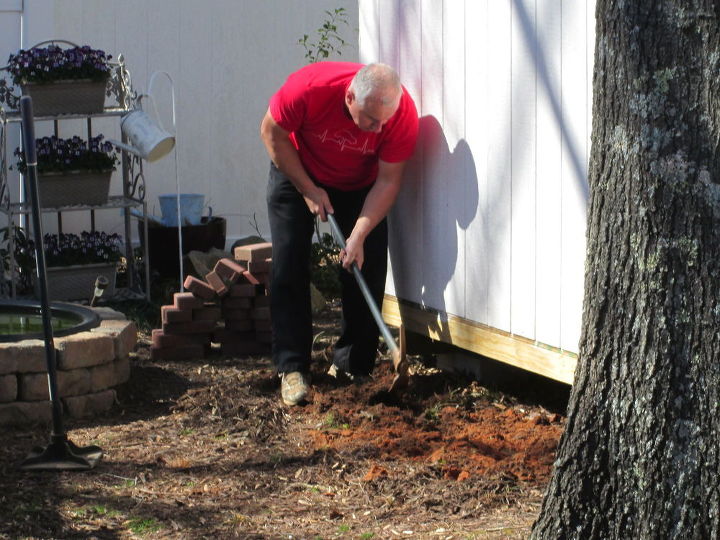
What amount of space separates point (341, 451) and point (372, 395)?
0.67m

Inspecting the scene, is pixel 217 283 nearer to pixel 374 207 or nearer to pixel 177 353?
pixel 177 353

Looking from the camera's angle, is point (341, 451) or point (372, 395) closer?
point (341, 451)

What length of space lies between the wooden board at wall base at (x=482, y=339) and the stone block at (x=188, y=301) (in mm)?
989

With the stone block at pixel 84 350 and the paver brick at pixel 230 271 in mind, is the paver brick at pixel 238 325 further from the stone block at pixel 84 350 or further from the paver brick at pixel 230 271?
the stone block at pixel 84 350

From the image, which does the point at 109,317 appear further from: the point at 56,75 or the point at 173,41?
the point at 173,41

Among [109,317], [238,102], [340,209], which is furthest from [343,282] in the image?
[238,102]

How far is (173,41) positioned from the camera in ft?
27.3

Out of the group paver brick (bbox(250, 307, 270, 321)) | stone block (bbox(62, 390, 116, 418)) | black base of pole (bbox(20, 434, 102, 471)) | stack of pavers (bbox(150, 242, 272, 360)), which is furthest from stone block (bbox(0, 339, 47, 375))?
paver brick (bbox(250, 307, 270, 321))

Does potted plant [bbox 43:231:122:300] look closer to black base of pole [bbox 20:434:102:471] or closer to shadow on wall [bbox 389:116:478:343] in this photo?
shadow on wall [bbox 389:116:478:343]

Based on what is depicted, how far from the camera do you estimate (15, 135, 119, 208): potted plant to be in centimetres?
Result: 693

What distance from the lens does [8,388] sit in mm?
4777

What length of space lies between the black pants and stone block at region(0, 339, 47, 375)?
1093 mm

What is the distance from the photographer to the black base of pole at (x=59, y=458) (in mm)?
4109

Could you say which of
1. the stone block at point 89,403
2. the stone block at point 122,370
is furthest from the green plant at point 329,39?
the stone block at point 89,403
